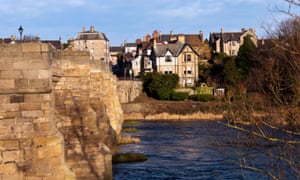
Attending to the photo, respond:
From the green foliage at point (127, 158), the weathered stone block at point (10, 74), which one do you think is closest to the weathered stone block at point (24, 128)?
the weathered stone block at point (10, 74)

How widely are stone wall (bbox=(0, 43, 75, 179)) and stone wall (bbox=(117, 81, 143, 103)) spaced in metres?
57.7

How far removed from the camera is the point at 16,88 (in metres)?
10.9

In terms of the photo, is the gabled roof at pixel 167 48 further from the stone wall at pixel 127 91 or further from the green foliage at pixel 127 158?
the green foliage at pixel 127 158

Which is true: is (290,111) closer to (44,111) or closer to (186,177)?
(44,111)

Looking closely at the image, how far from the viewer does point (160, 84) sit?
240 ft

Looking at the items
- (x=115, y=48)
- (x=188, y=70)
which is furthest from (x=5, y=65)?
(x=115, y=48)

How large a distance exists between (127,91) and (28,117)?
60.4 meters

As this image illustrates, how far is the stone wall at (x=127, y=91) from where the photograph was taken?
7025cm

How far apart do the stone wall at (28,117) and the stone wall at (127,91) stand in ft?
189

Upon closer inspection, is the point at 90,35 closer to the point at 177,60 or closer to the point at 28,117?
the point at 177,60

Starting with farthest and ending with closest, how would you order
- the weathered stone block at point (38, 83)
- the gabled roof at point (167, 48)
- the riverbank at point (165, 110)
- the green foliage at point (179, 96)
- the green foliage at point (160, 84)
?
1. the gabled roof at point (167, 48)
2. the green foliage at point (160, 84)
3. the green foliage at point (179, 96)
4. the riverbank at point (165, 110)
5. the weathered stone block at point (38, 83)

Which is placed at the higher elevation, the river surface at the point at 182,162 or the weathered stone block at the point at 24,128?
the weathered stone block at the point at 24,128

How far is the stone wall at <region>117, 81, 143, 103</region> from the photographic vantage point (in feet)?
230

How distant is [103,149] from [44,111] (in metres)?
11.9
